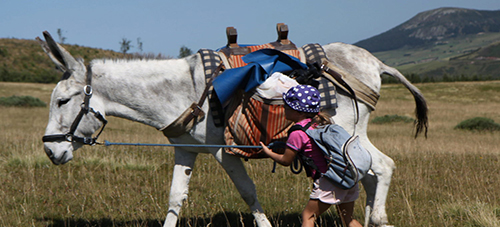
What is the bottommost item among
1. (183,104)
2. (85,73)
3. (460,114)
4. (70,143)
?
(460,114)

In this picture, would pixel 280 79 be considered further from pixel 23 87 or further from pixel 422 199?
pixel 23 87

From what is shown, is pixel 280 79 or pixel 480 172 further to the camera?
pixel 480 172

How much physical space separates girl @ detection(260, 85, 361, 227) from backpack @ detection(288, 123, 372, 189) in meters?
0.08

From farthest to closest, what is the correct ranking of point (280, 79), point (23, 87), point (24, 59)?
point (24, 59) < point (23, 87) < point (280, 79)

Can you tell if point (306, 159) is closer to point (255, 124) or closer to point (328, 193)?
point (328, 193)

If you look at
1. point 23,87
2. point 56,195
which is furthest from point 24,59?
point 56,195

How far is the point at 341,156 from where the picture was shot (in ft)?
10.3

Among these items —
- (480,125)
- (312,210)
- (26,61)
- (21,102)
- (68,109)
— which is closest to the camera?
(312,210)

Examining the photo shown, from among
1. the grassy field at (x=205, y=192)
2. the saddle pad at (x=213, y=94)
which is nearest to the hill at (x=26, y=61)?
the grassy field at (x=205, y=192)

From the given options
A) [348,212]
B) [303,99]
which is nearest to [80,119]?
[303,99]

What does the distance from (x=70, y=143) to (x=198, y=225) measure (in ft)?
6.29

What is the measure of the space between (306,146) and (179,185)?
176 cm

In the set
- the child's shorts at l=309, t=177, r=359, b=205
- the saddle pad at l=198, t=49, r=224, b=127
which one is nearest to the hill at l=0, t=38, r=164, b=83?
the saddle pad at l=198, t=49, r=224, b=127

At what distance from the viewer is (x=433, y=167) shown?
25.5ft
